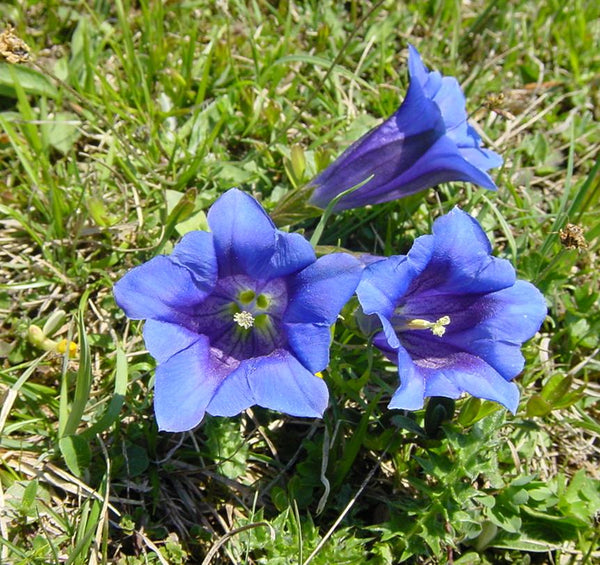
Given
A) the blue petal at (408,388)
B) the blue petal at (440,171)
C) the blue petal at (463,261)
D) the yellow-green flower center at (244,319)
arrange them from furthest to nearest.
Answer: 1. the blue petal at (440,171)
2. the yellow-green flower center at (244,319)
3. the blue petal at (463,261)
4. the blue petal at (408,388)

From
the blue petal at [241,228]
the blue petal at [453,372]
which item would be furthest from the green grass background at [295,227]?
the blue petal at [241,228]

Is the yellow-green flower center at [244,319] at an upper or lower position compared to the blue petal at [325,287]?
lower

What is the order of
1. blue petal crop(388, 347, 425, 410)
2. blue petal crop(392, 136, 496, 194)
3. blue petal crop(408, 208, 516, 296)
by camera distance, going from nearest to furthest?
1. blue petal crop(388, 347, 425, 410)
2. blue petal crop(408, 208, 516, 296)
3. blue petal crop(392, 136, 496, 194)

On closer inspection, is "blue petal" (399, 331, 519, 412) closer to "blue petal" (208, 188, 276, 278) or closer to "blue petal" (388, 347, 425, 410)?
"blue petal" (388, 347, 425, 410)

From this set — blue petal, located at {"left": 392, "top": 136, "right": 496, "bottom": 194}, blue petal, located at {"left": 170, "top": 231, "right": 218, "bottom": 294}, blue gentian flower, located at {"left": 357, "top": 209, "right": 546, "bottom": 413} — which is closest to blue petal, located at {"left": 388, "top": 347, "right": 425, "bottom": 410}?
blue gentian flower, located at {"left": 357, "top": 209, "right": 546, "bottom": 413}

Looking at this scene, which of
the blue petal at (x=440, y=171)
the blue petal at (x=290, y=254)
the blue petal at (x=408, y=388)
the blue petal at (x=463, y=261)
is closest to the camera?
the blue petal at (x=408, y=388)

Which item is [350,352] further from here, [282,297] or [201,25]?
[201,25]

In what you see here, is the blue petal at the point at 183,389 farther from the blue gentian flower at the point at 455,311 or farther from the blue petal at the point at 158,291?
the blue gentian flower at the point at 455,311
